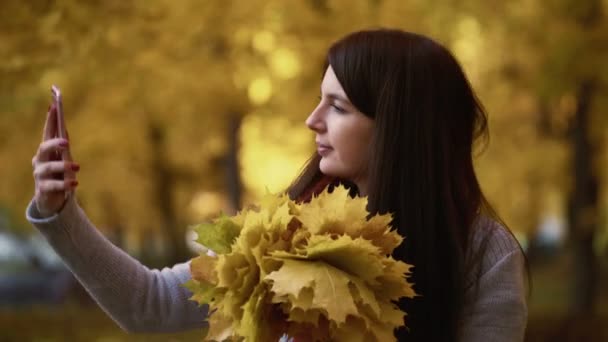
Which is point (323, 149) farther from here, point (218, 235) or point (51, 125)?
point (51, 125)

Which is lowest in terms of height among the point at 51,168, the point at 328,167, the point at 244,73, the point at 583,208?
the point at 583,208

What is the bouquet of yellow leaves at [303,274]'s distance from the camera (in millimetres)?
1880

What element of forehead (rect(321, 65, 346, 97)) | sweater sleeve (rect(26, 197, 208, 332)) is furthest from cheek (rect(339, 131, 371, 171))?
sweater sleeve (rect(26, 197, 208, 332))

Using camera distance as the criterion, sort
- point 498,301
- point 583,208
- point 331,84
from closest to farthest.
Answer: point 498,301
point 331,84
point 583,208

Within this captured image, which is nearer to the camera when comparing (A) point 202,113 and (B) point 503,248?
(B) point 503,248

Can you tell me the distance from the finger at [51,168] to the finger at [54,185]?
14 millimetres

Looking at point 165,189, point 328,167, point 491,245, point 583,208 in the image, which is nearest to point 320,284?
point 328,167

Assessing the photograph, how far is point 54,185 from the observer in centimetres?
202

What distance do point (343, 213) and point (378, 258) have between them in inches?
4.8

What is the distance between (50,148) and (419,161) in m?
0.90

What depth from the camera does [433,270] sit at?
2.27 metres

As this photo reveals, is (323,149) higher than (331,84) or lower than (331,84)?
lower

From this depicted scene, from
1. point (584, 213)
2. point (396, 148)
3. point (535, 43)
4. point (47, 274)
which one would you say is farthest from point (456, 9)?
point (47, 274)

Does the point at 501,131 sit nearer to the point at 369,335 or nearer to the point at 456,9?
the point at 456,9
